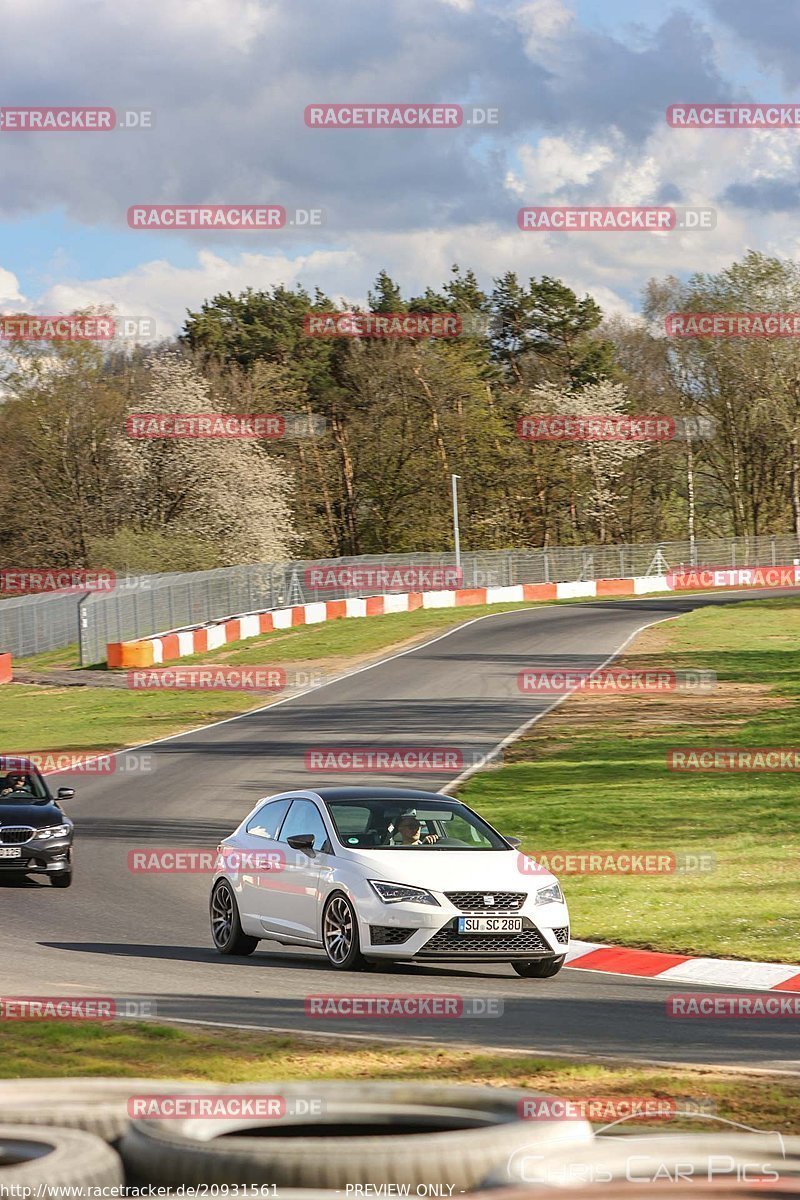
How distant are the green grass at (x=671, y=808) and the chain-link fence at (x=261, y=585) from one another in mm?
19644

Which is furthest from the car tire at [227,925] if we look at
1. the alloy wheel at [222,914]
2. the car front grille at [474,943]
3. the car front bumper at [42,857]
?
the car front bumper at [42,857]

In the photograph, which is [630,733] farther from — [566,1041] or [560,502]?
[560,502]

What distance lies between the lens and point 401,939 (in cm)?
1244

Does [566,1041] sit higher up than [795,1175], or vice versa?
[795,1175]

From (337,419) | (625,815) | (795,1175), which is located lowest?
(625,815)

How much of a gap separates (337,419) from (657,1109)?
7916cm

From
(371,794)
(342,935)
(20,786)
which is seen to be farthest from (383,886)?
(20,786)

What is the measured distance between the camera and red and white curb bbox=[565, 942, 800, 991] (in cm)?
1259

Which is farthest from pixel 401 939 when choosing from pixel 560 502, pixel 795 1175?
pixel 560 502

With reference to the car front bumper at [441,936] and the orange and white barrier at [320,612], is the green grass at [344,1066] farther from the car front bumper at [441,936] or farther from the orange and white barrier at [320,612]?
the orange and white barrier at [320,612]

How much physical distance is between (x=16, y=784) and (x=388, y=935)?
876cm

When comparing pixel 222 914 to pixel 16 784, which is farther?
pixel 16 784

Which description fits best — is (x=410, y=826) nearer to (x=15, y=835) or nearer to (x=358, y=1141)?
(x=15, y=835)

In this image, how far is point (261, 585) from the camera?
61281 millimetres
